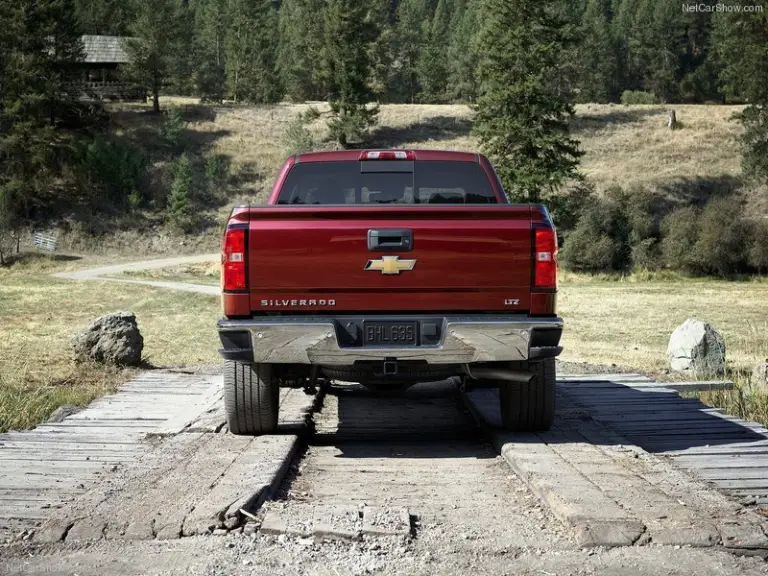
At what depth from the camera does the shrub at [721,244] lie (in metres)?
39.6

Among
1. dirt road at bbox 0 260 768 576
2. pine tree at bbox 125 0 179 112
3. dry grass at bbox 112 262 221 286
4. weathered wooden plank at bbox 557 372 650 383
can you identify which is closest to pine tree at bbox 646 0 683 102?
pine tree at bbox 125 0 179 112

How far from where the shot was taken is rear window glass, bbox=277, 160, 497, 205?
306 inches

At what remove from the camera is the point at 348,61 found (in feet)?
195

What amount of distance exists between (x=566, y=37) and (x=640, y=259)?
1316 cm

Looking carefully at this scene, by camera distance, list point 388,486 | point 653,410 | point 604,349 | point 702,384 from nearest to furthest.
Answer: point 388,486, point 653,410, point 702,384, point 604,349

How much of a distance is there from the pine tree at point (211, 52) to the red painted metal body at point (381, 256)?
77107 mm

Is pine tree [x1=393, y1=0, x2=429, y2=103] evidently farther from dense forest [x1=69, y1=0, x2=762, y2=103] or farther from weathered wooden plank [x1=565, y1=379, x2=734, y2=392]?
weathered wooden plank [x1=565, y1=379, x2=734, y2=392]

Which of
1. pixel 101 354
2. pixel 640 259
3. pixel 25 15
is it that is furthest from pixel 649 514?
pixel 25 15

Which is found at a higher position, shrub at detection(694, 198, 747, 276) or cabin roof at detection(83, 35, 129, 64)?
cabin roof at detection(83, 35, 129, 64)

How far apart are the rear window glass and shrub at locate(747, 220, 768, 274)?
114 ft

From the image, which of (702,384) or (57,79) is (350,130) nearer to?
(57,79)

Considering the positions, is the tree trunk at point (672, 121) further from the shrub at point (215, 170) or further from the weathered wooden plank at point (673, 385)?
the weathered wooden plank at point (673, 385)

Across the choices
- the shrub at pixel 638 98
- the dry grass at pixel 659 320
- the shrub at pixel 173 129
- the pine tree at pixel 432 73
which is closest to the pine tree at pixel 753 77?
the dry grass at pixel 659 320

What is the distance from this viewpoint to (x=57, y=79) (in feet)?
167
